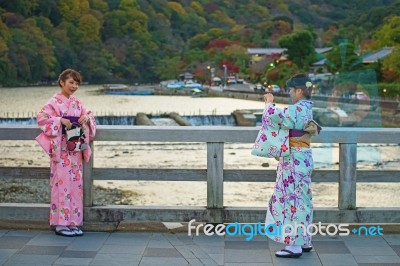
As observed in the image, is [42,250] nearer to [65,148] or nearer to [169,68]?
[65,148]

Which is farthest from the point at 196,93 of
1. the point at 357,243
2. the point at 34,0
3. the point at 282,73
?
the point at 357,243

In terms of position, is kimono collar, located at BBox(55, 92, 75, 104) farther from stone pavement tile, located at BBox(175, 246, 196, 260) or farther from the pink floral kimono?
stone pavement tile, located at BBox(175, 246, 196, 260)

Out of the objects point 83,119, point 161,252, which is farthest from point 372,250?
point 83,119

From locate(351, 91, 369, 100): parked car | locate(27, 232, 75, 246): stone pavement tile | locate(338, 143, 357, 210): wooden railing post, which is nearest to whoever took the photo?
locate(27, 232, 75, 246): stone pavement tile

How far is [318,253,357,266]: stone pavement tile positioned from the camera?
4.19 metres

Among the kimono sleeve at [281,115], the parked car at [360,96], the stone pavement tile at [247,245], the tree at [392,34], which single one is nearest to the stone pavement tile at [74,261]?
the stone pavement tile at [247,245]

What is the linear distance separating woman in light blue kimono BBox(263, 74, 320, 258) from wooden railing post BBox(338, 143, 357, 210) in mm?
733

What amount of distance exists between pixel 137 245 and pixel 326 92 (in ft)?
175

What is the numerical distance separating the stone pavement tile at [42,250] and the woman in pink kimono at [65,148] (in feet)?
1.13

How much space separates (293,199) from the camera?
14.3ft

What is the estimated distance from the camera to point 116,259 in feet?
14.0

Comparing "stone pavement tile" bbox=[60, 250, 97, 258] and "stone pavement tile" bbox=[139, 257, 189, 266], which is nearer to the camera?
"stone pavement tile" bbox=[139, 257, 189, 266]

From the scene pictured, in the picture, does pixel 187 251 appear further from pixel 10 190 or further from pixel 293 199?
pixel 10 190

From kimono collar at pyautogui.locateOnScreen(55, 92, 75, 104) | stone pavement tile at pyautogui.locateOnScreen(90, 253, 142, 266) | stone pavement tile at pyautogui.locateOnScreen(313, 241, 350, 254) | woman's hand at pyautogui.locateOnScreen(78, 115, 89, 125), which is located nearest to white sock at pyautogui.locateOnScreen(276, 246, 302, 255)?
stone pavement tile at pyautogui.locateOnScreen(313, 241, 350, 254)
